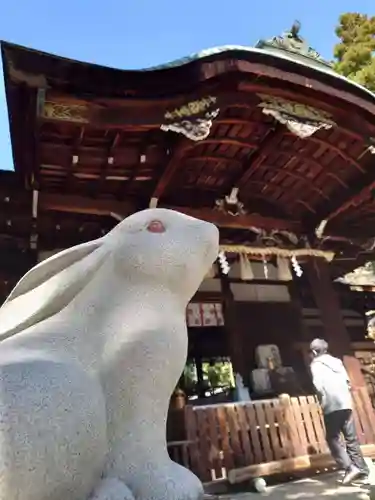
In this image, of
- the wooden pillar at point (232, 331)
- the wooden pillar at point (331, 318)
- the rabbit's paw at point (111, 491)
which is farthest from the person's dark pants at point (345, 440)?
the rabbit's paw at point (111, 491)

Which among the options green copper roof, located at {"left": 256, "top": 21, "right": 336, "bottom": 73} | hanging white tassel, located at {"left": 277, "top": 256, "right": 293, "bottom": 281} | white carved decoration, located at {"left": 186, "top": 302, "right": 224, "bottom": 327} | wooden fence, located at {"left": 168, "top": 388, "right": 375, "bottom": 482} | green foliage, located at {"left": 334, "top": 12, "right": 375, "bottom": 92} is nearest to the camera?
wooden fence, located at {"left": 168, "top": 388, "right": 375, "bottom": 482}

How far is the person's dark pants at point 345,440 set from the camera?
556 centimetres

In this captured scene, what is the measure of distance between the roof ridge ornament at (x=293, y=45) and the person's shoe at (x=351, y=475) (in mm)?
5699

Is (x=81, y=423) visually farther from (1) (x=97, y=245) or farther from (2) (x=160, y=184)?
(2) (x=160, y=184)

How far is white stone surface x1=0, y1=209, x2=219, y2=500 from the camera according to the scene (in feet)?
5.11

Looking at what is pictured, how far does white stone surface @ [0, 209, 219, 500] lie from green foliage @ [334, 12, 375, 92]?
12.7 metres

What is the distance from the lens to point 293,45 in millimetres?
7102

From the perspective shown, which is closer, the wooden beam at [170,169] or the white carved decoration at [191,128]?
the white carved decoration at [191,128]

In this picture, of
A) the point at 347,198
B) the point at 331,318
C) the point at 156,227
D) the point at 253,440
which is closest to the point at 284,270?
the point at 331,318

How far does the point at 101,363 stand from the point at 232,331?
24.9 feet

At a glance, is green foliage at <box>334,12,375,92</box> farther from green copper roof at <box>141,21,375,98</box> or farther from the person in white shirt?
the person in white shirt

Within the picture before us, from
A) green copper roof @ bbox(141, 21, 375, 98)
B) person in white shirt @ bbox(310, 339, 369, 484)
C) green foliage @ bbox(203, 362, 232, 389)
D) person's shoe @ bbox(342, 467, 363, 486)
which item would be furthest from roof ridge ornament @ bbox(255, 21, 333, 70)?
green foliage @ bbox(203, 362, 232, 389)

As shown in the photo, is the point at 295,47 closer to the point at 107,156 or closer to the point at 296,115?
the point at 296,115

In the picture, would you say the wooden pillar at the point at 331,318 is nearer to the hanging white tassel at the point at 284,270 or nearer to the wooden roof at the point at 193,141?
the hanging white tassel at the point at 284,270
